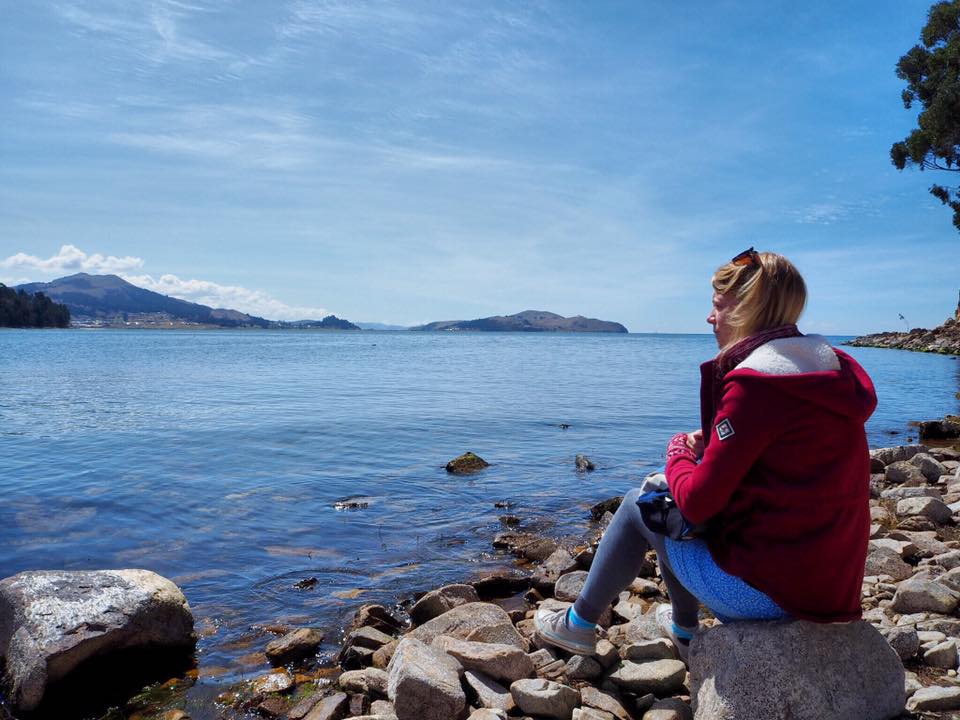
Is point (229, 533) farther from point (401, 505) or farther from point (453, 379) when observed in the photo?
point (453, 379)

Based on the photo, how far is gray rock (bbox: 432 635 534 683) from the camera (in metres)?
4.81

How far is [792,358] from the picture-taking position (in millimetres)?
3236

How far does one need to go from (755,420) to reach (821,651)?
1.39 meters

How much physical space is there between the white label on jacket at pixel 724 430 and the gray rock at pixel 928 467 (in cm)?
1130

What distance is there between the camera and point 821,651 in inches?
142

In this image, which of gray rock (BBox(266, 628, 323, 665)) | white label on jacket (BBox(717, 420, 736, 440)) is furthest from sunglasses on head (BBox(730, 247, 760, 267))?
gray rock (BBox(266, 628, 323, 665))

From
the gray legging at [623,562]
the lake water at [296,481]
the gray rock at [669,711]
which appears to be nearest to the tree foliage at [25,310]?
the lake water at [296,481]

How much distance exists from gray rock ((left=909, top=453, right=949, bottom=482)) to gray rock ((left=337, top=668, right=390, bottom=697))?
36.4 ft

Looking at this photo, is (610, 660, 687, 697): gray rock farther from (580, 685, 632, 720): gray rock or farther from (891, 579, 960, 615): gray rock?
(891, 579, 960, 615): gray rock

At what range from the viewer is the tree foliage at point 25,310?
15212 centimetres

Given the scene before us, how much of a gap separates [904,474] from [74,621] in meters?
12.6

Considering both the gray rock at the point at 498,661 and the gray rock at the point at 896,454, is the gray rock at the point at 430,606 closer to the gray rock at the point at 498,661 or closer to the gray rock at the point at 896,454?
→ the gray rock at the point at 498,661

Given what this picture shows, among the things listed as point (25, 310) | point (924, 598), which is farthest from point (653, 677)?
point (25, 310)

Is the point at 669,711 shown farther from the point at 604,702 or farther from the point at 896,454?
the point at 896,454
